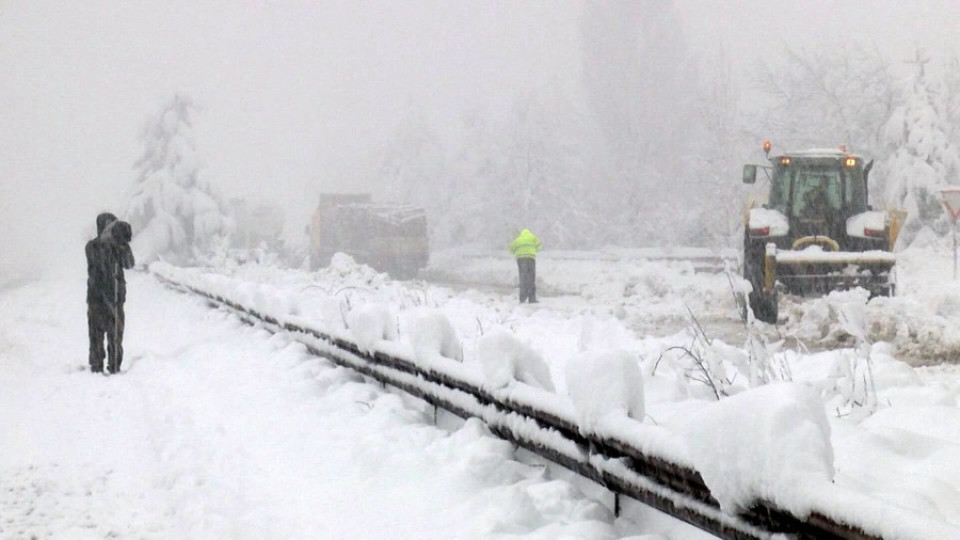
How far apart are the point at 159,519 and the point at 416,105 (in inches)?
2674

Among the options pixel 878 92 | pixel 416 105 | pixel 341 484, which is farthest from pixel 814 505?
pixel 416 105

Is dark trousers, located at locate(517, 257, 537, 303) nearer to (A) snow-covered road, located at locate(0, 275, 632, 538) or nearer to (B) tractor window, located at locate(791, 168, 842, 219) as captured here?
(B) tractor window, located at locate(791, 168, 842, 219)

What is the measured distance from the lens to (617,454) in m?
3.62

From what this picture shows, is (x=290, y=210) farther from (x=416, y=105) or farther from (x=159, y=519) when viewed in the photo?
(x=159, y=519)

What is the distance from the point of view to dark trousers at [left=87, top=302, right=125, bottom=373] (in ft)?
30.7

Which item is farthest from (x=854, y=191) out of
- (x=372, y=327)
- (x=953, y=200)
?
(x=372, y=327)

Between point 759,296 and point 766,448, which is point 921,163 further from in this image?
point 766,448

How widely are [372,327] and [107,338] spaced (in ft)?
14.0

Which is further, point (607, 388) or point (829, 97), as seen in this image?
point (829, 97)

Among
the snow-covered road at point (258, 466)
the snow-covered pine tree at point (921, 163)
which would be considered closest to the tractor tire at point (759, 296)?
the snow-covered road at point (258, 466)

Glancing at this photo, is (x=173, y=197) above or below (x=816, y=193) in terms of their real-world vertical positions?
below

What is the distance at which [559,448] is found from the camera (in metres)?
4.07

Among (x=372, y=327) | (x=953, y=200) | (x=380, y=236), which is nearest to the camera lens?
(x=372, y=327)

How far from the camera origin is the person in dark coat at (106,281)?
9.47 metres
